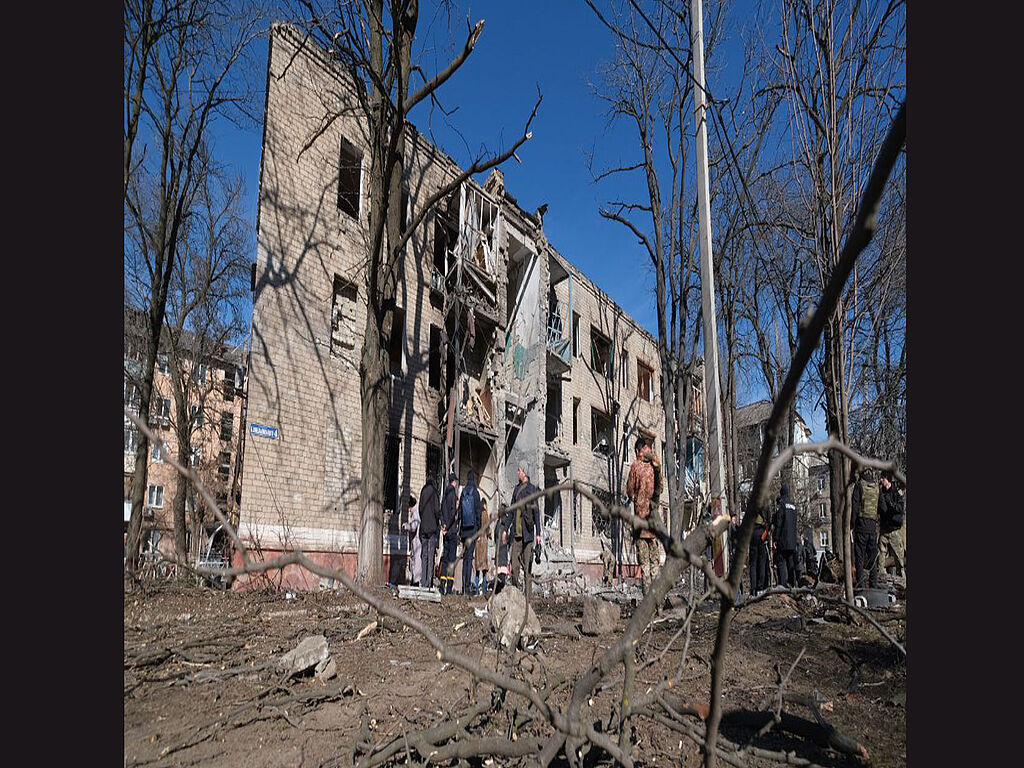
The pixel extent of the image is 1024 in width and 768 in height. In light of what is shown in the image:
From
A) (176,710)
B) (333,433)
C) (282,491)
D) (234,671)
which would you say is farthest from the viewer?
(333,433)

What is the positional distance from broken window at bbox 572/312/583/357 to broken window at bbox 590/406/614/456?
8.01 ft

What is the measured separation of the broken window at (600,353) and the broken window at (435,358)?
10968 mm

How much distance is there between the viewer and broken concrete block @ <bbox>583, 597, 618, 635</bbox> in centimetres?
690

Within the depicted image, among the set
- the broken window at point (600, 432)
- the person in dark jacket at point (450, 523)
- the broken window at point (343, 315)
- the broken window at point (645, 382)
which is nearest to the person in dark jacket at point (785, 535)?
the person in dark jacket at point (450, 523)

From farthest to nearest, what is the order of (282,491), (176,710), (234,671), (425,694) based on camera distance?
(282,491)
(234,671)
(425,694)
(176,710)

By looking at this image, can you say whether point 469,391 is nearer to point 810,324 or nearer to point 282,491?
point 282,491

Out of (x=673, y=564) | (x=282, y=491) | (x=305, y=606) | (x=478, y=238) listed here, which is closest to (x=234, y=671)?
(x=305, y=606)

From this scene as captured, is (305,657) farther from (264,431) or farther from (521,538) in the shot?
(264,431)

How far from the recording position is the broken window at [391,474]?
13.4 metres

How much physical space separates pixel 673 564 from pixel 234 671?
14.2 ft

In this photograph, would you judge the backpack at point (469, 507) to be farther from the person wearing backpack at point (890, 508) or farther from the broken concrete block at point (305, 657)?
the person wearing backpack at point (890, 508)

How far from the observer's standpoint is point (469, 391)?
16.4 meters

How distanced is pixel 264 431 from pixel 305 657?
7.17 metres

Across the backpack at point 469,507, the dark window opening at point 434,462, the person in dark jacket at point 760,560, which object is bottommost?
the person in dark jacket at point 760,560
